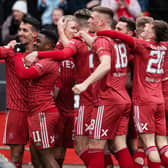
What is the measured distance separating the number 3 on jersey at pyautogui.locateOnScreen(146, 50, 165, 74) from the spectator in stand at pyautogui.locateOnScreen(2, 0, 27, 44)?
4.98m

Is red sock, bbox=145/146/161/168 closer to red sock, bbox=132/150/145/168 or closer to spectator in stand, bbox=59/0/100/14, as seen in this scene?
red sock, bbox=132/150/145/168

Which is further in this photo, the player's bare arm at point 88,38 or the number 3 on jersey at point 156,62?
the number 3 on jersey at point 156,62

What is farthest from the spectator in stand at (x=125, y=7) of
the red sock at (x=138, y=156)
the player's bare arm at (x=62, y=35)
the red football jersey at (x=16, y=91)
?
the red football jersey at (x=16, y=91)

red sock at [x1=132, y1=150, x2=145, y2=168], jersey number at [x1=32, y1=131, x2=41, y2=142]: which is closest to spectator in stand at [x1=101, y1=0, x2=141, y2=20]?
red sock at [x1=132, y1=150, x2=145, y2=168]

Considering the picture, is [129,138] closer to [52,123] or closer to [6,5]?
[52,123]

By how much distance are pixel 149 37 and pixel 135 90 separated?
738mm

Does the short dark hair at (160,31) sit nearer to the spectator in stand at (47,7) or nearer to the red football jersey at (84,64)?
the red football jersey at (84,64)

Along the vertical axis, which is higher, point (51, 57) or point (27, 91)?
point (51, 57)

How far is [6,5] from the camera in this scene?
13414 millimetres

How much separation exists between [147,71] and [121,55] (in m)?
0.46

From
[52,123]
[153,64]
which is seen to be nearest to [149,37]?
[153,64]

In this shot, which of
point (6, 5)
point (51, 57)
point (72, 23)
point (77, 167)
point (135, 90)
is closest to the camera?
point (51, 57)

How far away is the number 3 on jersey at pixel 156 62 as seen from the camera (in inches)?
314

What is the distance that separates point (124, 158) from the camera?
7898mm
